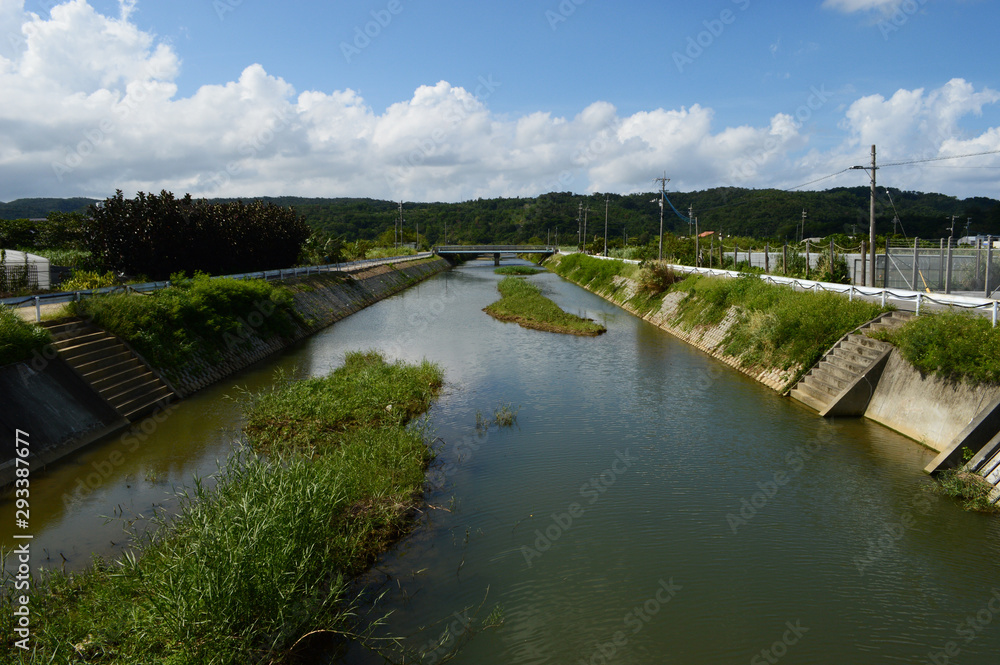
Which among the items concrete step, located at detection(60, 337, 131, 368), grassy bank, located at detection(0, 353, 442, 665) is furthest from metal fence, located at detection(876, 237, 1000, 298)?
concrete step, located at detection(60, 337, 131, 368)

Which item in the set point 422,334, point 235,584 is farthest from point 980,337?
point 422,334

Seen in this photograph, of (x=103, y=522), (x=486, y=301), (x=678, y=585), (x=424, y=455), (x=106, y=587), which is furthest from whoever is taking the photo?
(x=486, y=301)

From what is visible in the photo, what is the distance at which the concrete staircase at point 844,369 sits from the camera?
14.8 meters

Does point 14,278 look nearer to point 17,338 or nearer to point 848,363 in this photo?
point 17,338

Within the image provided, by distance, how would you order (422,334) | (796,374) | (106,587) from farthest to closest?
(422,334) < (796,374) < (106,587)

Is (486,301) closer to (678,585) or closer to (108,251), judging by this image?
(108,251)

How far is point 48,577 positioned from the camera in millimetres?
7344

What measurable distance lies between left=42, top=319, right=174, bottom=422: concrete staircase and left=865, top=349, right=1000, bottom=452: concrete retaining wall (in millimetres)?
17415

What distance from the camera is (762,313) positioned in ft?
67.9

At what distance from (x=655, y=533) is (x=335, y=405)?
315 inches

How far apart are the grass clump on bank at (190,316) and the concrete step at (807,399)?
1721 cm

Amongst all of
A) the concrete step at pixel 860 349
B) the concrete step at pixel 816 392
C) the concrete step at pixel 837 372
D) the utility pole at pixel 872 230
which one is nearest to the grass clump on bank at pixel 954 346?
the concrete step at pixel 860 349

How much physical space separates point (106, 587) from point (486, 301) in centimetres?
3662

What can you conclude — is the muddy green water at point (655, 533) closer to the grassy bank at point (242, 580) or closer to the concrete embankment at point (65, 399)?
the concrete embankment at point (65, 399)
